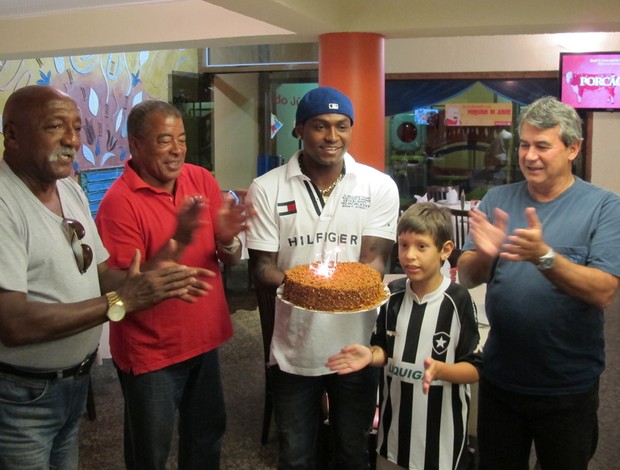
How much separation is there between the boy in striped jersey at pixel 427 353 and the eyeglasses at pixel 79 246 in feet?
2.69

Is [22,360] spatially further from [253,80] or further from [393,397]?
[253,80]

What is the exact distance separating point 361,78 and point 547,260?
2890 mm

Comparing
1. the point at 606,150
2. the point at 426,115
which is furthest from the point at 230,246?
the point at 606,150

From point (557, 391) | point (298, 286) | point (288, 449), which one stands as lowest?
point (288, 449)

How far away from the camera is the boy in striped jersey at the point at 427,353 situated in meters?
1.94

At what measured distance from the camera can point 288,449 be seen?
2.21 m

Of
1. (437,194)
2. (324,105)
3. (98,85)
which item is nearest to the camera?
(324,105)

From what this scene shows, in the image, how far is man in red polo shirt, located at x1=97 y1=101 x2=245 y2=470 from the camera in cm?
206

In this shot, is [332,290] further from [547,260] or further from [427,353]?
[547,260]

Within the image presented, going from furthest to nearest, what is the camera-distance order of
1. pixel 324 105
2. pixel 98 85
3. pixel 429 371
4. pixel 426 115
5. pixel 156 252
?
1. pixel 426 115
2. pixel 98 85
3. pixel 324 105
4. pixel 156 252
5. pixel 429 371

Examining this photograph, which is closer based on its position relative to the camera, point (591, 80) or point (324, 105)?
point (324, 105)

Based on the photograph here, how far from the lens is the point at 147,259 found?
209 centimetres

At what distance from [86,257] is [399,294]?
100 cm

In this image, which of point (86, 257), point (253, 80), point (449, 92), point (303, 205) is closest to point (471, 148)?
point (449, 92)
